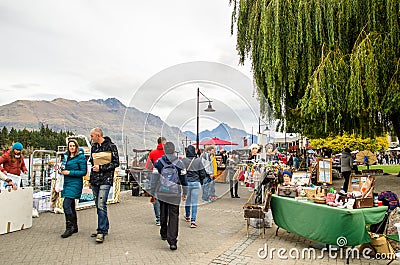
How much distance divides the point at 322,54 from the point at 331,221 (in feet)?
21.4

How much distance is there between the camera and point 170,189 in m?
5.91

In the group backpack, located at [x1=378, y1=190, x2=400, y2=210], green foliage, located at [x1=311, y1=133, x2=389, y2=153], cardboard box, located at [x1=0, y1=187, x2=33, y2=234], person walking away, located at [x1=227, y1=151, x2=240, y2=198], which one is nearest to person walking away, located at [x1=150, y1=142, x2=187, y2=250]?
cardboard box, located at [x1=0, y1=187, x2=33, y2=234]

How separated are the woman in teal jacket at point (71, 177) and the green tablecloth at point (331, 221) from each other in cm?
381

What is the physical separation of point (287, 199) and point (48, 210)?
642cm

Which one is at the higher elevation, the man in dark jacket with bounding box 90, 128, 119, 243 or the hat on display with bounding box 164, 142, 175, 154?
the hat on display with bounding box 164, 142, 175, 154

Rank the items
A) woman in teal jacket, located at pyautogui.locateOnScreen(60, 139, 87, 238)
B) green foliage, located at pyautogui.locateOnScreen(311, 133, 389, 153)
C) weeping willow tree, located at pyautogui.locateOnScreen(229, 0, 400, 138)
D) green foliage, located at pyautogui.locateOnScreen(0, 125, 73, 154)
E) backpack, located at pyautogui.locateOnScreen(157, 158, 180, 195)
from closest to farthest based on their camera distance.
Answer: backpack, located at pyautogui.locateOnScreen(157, 158, 180, 195)
woman in teal jacket, located at pyautogui.locateOnScreen(60, 139, 87, 238)
weeping willow tree, located at pyautogui.locateOnScreen(229, 0, 400, 138)
green foliage, located at pyautogui.locateOnScreen(0, 125, 73, 154)
green foliage, located at pyautogui.locateOnScreen(311, 133, 389, 153)

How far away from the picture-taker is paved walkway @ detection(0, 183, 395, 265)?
207 inches

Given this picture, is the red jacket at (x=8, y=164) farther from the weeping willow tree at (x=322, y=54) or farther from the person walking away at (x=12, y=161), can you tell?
the weeping willow tree at (x=322, y=54)

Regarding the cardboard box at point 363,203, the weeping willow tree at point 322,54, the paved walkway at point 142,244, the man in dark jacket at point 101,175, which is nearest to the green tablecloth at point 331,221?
the cardboard box at point 363,203

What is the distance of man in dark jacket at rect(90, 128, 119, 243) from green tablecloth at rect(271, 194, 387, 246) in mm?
3192

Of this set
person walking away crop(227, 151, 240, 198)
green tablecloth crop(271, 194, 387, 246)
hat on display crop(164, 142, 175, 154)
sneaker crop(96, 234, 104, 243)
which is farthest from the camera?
person walking away crop(227, 151, 240, 198)

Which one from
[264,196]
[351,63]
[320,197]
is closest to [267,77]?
[351,63]

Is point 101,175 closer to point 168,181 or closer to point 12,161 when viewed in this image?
point 168,181

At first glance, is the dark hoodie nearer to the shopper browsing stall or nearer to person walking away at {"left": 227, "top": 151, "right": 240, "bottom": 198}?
the shopper browsing stall
